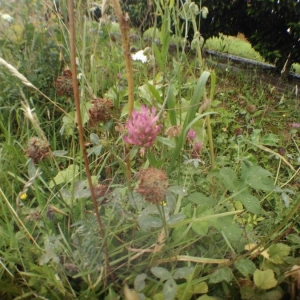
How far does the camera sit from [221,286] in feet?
2.86

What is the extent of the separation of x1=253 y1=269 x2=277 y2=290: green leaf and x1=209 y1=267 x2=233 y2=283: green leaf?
2.4 inches

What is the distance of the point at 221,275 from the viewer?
793 mm

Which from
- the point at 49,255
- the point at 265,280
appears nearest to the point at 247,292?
the point at 265,280

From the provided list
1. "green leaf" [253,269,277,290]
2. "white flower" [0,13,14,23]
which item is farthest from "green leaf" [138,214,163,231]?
"white flower" [0,13,14,23]

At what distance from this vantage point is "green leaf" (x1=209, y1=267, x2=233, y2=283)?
0.79 meters

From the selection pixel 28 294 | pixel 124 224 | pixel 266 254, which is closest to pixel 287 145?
pixel 266 254

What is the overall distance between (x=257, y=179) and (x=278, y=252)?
0.19 metres

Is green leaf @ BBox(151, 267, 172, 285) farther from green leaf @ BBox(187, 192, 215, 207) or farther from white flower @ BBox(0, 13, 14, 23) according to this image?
white flower @ BBox(0, 13, 14, 23)

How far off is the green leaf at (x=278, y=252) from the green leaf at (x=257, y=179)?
5.7 inches

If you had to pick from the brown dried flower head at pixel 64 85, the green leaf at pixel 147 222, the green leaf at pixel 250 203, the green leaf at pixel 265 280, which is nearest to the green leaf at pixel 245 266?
the green leaf at pixel 265 280

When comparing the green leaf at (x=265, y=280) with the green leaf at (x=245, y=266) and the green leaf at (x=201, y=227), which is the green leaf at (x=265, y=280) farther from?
the green leaf at (x=201, y=227)

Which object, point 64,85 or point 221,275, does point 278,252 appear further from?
point 64,85

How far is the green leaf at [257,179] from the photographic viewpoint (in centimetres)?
86

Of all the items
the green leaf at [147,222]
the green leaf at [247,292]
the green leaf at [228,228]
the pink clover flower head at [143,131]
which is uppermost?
the pink clover flower head at [143,131]
